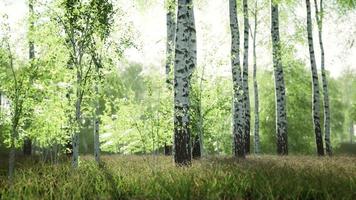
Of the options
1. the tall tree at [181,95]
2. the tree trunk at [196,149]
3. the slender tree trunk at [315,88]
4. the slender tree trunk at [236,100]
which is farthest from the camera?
the slender tree trunk at [315,88]

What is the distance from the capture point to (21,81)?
10.7 meters

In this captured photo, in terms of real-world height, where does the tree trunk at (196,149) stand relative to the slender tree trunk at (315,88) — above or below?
below

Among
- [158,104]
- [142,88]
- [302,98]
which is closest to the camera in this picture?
[158,104]

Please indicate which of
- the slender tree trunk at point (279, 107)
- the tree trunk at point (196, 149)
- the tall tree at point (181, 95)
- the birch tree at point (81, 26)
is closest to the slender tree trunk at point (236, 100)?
the tree trunk at point (196, 149)

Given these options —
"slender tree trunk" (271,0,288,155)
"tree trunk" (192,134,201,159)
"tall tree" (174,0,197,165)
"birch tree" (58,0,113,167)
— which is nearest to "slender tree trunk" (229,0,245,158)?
"tree trunk" (192,134,201,159)

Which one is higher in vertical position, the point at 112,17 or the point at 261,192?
the point at 112,17

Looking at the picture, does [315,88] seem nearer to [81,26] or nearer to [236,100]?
[236,100]

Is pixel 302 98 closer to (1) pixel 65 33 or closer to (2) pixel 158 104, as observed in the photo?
(2) pixel 158 104

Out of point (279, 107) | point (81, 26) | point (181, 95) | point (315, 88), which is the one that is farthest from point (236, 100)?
point (81, 26)

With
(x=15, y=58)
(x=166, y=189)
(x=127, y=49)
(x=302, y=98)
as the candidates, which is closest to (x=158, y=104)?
(x=127, y=49)

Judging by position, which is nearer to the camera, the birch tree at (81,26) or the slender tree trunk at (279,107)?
the birch tree at (81,26)

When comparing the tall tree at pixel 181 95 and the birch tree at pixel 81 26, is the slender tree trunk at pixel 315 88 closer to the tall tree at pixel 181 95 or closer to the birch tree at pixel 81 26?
the tall tree at pixel 181 95

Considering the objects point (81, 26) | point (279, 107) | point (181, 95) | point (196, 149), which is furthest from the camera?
point (279, 107)

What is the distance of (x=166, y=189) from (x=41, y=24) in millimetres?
6504
